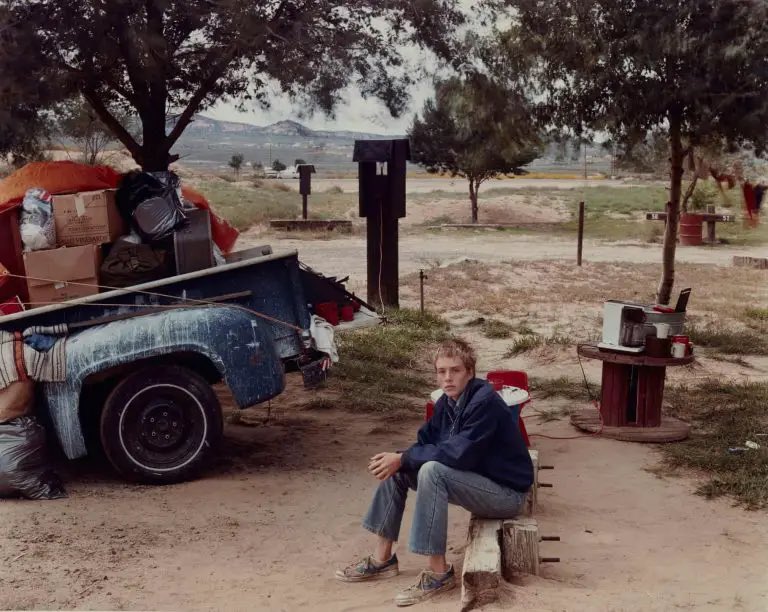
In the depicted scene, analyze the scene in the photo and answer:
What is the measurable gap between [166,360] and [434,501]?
8.60 feet

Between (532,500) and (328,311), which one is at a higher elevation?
(328,311)

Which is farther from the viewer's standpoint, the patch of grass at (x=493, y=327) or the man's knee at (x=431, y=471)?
the patch of grass at (x=493, y=327)

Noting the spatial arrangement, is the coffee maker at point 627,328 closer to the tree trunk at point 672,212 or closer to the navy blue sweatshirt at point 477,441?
the navy blue sweatshirt at point 477,441

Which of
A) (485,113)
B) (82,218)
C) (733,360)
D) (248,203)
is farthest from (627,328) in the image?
(248,203)

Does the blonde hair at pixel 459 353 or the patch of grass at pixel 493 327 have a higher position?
the blonde hair at pixel 459 353

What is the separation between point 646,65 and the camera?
37.5 ft

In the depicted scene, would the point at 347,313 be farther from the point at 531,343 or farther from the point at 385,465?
the point at 531,343

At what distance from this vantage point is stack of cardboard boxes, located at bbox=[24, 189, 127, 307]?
6.55 meters

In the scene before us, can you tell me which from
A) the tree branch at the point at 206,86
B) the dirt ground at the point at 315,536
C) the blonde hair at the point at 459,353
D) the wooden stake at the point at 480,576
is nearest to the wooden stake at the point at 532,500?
the dirt ground at the point at 315,536

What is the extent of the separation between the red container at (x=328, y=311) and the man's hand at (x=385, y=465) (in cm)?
263

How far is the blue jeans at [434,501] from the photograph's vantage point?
462 centimetres

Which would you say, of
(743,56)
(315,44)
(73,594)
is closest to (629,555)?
(73,594)

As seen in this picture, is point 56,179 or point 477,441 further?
point 56,179

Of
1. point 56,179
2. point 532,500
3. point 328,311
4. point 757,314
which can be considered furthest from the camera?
point 757,314
